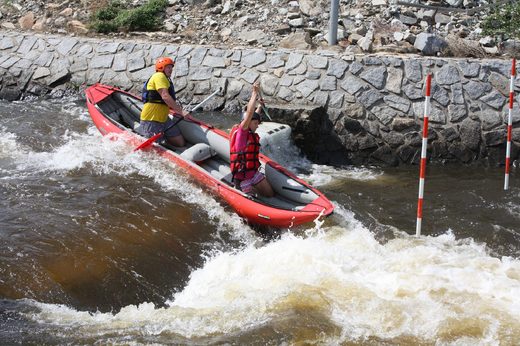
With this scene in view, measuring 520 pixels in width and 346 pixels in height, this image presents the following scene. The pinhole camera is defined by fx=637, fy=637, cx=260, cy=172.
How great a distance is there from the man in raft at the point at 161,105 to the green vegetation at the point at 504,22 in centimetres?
554

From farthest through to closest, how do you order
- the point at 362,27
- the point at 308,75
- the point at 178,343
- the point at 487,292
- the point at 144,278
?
1. the point at 362,27
2. the point at 308,75
3. the point at 144,278
4. the point at 487,292
5. the point at 178,343

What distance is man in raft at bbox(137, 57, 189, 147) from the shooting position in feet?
28.2

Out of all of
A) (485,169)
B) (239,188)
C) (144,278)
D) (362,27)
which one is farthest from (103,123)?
(485,169)

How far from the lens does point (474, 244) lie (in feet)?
22.3

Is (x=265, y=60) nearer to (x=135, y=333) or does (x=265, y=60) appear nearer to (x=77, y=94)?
(x=77, y=94)

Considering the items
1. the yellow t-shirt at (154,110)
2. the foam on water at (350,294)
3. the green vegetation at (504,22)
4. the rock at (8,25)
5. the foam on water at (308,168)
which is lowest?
the foam on water at (308,168)

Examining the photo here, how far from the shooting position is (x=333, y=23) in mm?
10750

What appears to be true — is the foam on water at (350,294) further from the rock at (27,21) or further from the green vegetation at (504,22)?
the rock at (27,21)

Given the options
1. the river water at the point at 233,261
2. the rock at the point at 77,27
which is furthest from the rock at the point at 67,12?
the river water at the point at 233,261

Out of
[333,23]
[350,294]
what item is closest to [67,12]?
[333,23]

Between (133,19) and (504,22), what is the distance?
22.9ft

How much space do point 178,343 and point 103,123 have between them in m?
5.12

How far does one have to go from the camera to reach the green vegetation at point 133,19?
1273 cm

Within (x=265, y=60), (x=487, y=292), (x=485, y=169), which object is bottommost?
(x=485, y=169)
